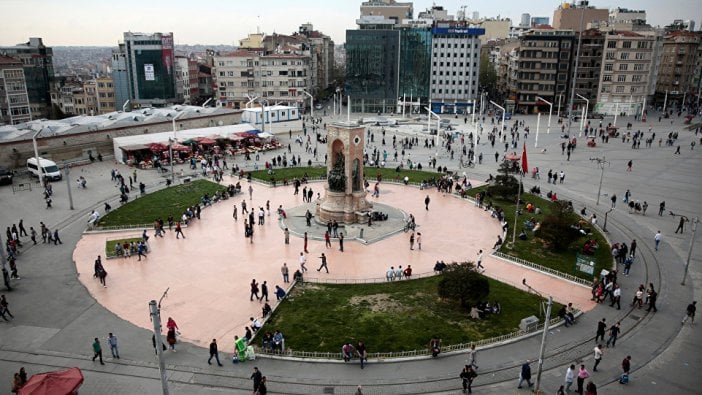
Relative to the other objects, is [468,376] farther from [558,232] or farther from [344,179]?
[344,179]

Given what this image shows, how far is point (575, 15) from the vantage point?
118688 mm

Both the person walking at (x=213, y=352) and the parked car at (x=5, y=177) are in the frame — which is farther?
the parked car at (x=5, y=177)

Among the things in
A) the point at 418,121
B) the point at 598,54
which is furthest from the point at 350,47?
the point at 598,54

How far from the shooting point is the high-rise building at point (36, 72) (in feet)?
312

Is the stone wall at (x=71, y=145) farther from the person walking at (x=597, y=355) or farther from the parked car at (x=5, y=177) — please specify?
the person walking at (x=597, y=355)

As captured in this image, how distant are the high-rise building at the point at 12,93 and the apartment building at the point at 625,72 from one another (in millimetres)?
97238

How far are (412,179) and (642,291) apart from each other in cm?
2514

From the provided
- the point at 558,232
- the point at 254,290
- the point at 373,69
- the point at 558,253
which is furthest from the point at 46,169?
the point at 373,69

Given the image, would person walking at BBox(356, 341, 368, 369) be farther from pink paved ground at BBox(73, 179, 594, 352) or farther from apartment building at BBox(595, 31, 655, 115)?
apartment building at BBox(595, 31, 655, 115)

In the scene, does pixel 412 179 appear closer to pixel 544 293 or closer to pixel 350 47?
pixel 544 293

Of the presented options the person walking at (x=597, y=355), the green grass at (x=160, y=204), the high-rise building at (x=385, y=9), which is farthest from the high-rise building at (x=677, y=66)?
the person walking at (x=597, y=355)

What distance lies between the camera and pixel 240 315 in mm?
22516

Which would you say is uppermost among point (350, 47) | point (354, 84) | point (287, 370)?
point (350, 47)

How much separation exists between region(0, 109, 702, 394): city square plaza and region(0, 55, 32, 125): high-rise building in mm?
48846
